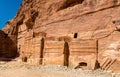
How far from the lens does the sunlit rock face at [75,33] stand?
68.7 feet

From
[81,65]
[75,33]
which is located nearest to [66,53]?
[81,65]

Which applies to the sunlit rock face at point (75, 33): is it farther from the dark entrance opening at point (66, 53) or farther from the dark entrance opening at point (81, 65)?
the dark entrance opening at point (81, 65)

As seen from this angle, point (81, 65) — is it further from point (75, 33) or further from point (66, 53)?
point (75, 33)

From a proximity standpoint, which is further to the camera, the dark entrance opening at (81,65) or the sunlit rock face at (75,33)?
the dark entrance opening at (81,65)

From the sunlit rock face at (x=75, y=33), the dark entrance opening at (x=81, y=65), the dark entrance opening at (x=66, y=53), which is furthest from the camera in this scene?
the dark entrance opening at (x=66, y=53)

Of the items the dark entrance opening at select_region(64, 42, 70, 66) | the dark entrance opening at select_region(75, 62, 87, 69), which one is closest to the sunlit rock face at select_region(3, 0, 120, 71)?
the dark entrance opening at select_region(64, 42, 70, 66)

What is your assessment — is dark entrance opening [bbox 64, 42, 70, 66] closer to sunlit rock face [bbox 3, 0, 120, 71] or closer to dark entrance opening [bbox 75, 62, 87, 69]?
sunlit rock face [bbox 3, 0, 120, 71]

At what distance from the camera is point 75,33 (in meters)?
26.0

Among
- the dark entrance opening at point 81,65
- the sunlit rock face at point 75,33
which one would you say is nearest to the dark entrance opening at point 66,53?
the sunlit rock face at point 75,33

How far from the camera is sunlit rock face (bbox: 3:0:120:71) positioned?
2095 centimetres

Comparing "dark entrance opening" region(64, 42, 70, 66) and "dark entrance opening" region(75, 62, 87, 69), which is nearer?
"dark entrance opening" region(75, 62, 87, 69)

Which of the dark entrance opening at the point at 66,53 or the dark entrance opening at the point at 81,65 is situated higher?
the dark entrance opening at the point at 66,53

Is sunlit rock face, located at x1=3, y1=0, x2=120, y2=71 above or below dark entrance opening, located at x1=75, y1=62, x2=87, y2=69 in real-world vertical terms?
above

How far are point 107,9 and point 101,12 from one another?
875 mm
